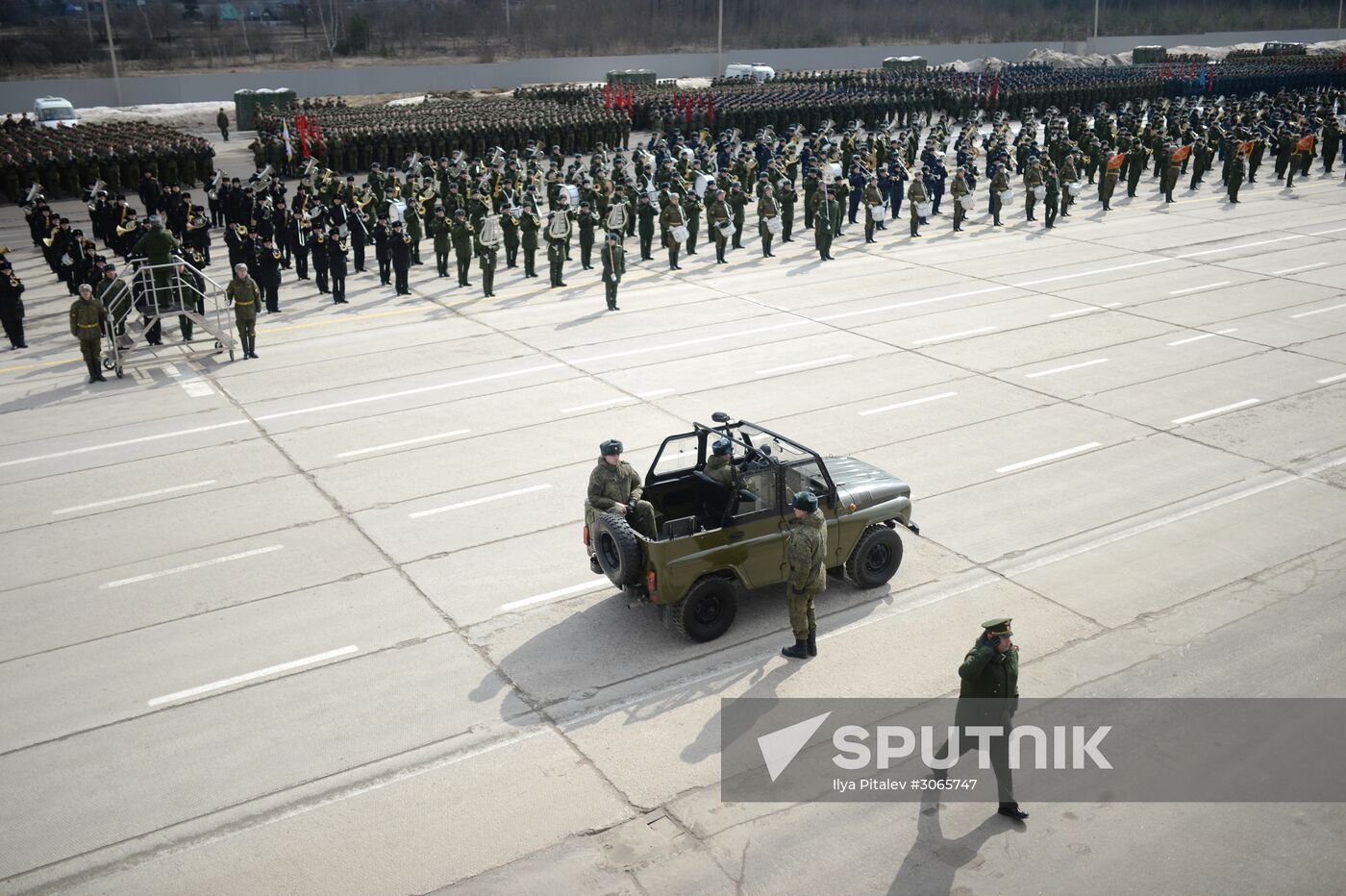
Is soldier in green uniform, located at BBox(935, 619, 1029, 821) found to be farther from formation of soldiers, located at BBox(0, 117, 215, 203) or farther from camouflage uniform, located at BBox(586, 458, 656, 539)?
formation of soldiers, located at BBox(0, 117, 215, 203)

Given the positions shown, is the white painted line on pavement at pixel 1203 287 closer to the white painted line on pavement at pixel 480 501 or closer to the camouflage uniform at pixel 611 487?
the white painted line on pavement at pixel 480 501

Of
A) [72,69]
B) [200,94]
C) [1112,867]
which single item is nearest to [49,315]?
[1112,867]

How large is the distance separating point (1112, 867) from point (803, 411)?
350 inches

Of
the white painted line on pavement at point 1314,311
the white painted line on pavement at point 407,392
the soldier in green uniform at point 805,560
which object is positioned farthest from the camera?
the white painted line on pavement at point 1314,311

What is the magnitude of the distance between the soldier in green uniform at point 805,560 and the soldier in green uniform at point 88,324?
12075mm

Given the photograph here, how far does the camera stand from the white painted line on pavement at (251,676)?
8922mm

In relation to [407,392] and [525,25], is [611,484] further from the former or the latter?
[525,25]

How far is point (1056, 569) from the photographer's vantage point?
1088 centimetres

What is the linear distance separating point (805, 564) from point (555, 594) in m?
2.64

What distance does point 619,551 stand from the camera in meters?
9.33

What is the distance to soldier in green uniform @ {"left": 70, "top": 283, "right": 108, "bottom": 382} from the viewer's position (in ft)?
54.7

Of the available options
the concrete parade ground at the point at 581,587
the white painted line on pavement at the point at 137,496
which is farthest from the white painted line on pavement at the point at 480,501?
the white painted line on pavement at the point at 137,496

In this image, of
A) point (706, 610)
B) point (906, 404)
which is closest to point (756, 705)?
point (706, 610)

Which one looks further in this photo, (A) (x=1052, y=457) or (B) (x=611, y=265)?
(B) (x=611, y=265)
